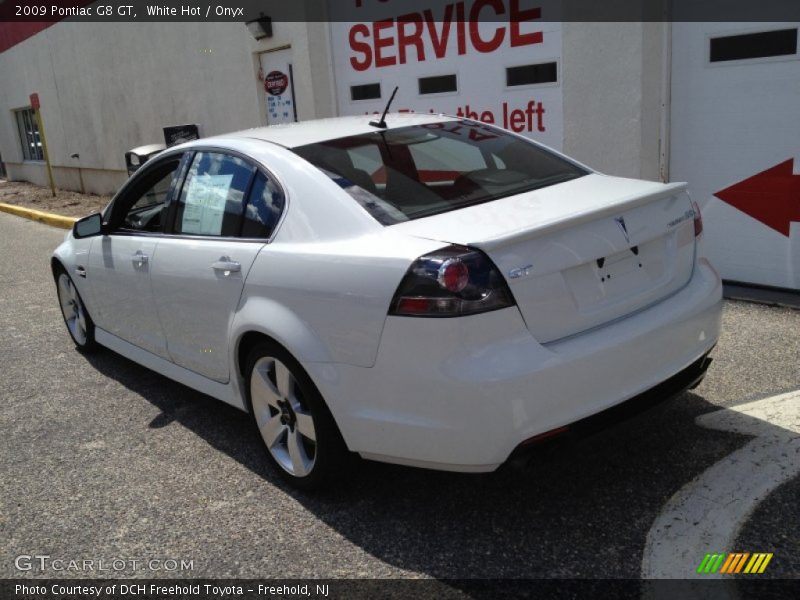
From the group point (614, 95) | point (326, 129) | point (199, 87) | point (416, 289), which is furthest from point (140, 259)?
point (199, 87)

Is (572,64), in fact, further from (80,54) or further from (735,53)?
(80,54)

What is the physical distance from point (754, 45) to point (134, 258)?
172 inches

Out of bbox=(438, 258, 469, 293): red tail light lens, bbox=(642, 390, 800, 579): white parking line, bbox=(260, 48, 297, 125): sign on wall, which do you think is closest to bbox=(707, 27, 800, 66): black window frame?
bbox=(642, 390, 800, 579): white parking line

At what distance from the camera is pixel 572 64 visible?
22.1 ft

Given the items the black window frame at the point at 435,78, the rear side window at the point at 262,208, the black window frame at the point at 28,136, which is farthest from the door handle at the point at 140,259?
Answer: the black window frame at the point at 28,136

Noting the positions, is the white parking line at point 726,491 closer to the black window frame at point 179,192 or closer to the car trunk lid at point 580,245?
the car trunk lid at point 580,245

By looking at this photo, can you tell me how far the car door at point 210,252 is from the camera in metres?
3.46

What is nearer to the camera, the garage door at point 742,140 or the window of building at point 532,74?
the garage door at point 742,140

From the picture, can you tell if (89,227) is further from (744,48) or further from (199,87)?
(199,87)

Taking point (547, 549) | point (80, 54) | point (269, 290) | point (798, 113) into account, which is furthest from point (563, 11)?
point (80, 54)

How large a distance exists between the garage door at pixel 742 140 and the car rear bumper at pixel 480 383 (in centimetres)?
312

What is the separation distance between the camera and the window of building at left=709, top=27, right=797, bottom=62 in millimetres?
5301

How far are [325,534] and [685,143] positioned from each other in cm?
440

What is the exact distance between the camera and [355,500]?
10.8ft
